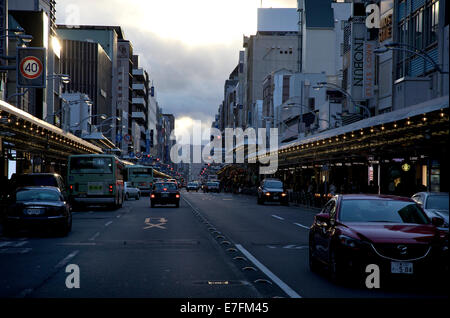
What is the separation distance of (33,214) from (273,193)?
33.1m

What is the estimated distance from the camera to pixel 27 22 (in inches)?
3169

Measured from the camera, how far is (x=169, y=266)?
13.5 m

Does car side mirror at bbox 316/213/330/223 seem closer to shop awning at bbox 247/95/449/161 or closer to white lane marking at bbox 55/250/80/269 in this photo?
white lane marking at bbox 55/250/80/269

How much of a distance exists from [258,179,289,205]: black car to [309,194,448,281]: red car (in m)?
40.2

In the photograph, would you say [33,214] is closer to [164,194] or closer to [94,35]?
[164,194]

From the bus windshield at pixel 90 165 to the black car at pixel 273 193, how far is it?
51.7 feet

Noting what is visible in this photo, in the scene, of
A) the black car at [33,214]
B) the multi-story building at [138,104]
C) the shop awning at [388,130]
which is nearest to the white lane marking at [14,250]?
the black car at [33,214]

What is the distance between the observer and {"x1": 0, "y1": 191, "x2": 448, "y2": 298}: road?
10.3 meters

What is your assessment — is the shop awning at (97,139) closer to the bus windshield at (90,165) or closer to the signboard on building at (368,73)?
the signboard on building at (368,73)

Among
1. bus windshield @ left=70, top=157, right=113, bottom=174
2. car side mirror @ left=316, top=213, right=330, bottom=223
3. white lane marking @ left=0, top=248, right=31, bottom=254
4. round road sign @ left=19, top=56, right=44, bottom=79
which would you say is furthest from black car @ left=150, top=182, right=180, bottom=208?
car side mirror @ left=316, top=213, right=330, bottom=223

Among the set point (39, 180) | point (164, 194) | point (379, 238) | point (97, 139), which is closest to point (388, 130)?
point (39, 180)

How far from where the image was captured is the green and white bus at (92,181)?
130 feet
